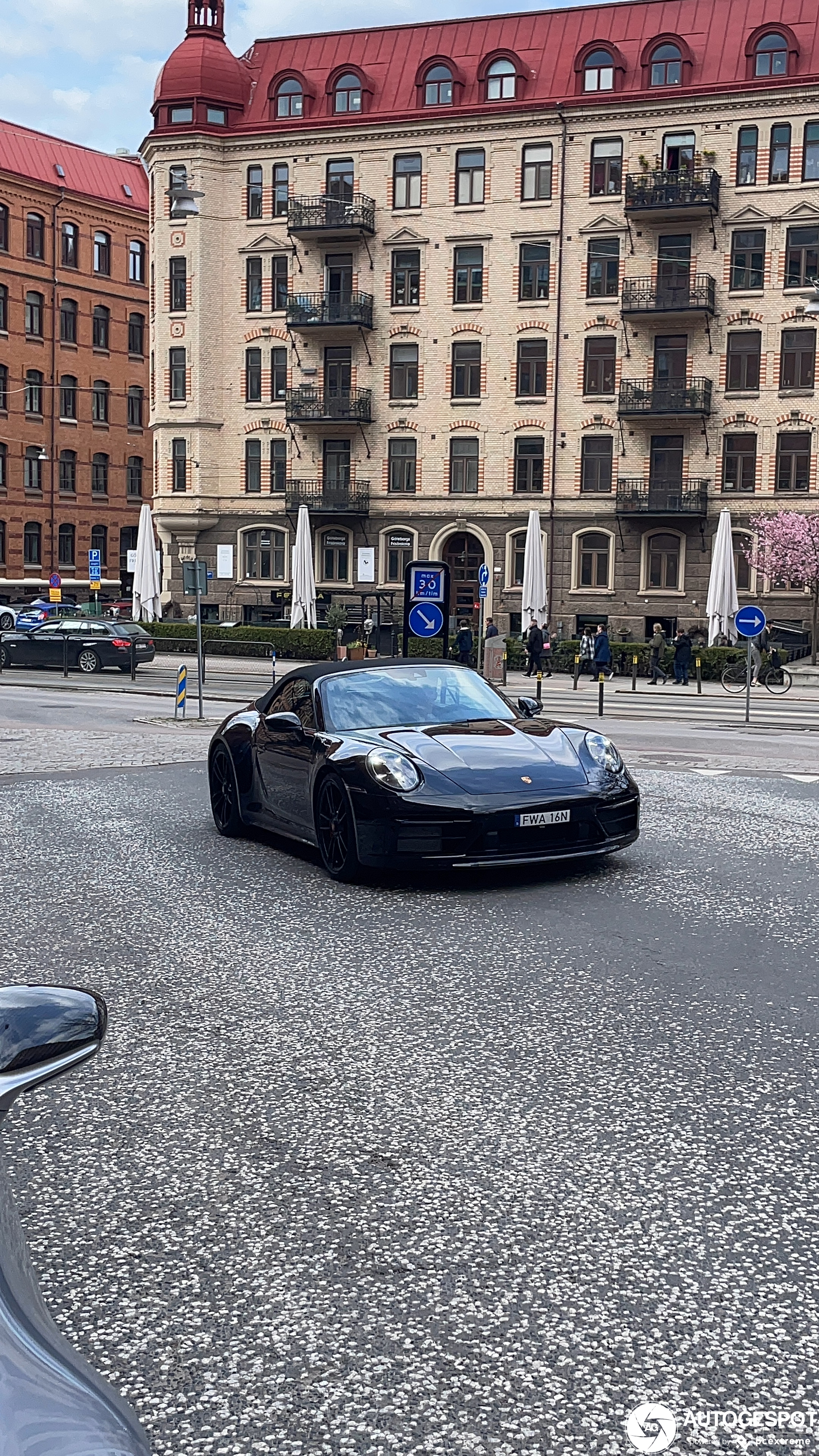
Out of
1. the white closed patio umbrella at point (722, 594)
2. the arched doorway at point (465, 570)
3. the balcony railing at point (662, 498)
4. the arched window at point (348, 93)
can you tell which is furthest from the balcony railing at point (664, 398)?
the arched window at point (348, 93)

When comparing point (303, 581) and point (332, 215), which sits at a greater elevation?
point (332, 215)

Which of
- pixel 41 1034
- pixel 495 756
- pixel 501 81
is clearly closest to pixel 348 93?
pixel 501 81

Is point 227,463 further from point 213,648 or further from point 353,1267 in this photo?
point 353,1267

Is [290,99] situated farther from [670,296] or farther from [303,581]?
[303,581]

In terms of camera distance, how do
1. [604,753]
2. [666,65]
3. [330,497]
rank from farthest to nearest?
[330,497]
[666,65]
[604,753]

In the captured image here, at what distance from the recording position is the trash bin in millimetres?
35594

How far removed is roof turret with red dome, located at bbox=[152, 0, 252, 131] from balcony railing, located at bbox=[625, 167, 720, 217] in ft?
53.5

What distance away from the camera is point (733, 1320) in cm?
340

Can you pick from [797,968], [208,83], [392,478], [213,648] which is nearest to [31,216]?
[208,83]

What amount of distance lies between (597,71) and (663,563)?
1732cm

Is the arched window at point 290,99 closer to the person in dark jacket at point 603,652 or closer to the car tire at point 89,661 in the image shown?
the car tire at point 89,661

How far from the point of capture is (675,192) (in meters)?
49.6

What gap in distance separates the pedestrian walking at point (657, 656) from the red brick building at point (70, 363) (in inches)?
1530

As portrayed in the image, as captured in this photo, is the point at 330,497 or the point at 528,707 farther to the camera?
the point at 330,497
